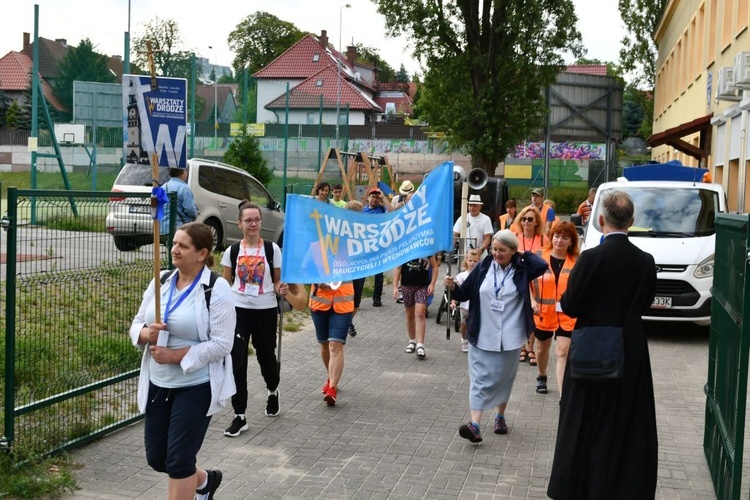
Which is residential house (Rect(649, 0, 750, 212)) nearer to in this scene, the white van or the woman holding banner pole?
the white van

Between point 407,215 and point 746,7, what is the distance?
15014 millimetres

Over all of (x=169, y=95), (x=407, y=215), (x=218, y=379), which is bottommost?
(x=218, y=379)

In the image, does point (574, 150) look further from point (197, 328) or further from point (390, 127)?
point (197, 328)

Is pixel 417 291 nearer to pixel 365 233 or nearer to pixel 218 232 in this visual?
pixel 365 233

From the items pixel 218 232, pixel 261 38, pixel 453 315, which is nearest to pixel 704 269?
pixel 453 315

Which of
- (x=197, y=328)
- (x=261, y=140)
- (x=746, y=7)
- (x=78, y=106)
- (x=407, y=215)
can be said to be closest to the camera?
(x=197, y=328)

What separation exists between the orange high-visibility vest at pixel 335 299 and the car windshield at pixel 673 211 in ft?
18.6

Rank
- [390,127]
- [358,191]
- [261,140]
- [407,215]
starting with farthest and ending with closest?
[390,127]
[261,140]
[358,191]
[407,215]

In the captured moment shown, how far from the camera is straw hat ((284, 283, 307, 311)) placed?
8008 mm

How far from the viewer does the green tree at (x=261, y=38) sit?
308 ft

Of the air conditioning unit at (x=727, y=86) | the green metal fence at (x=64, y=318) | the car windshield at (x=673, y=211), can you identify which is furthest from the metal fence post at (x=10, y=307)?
the air conditioning unit at (x=727, y=86)

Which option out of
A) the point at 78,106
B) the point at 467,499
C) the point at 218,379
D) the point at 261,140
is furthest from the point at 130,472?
the point at 261,140

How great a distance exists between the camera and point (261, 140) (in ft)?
104

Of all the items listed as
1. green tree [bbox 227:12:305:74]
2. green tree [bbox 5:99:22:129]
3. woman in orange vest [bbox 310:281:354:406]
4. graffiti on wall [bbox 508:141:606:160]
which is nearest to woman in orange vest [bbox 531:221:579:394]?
woman in orange vest [bbox 310:281:354:406]
